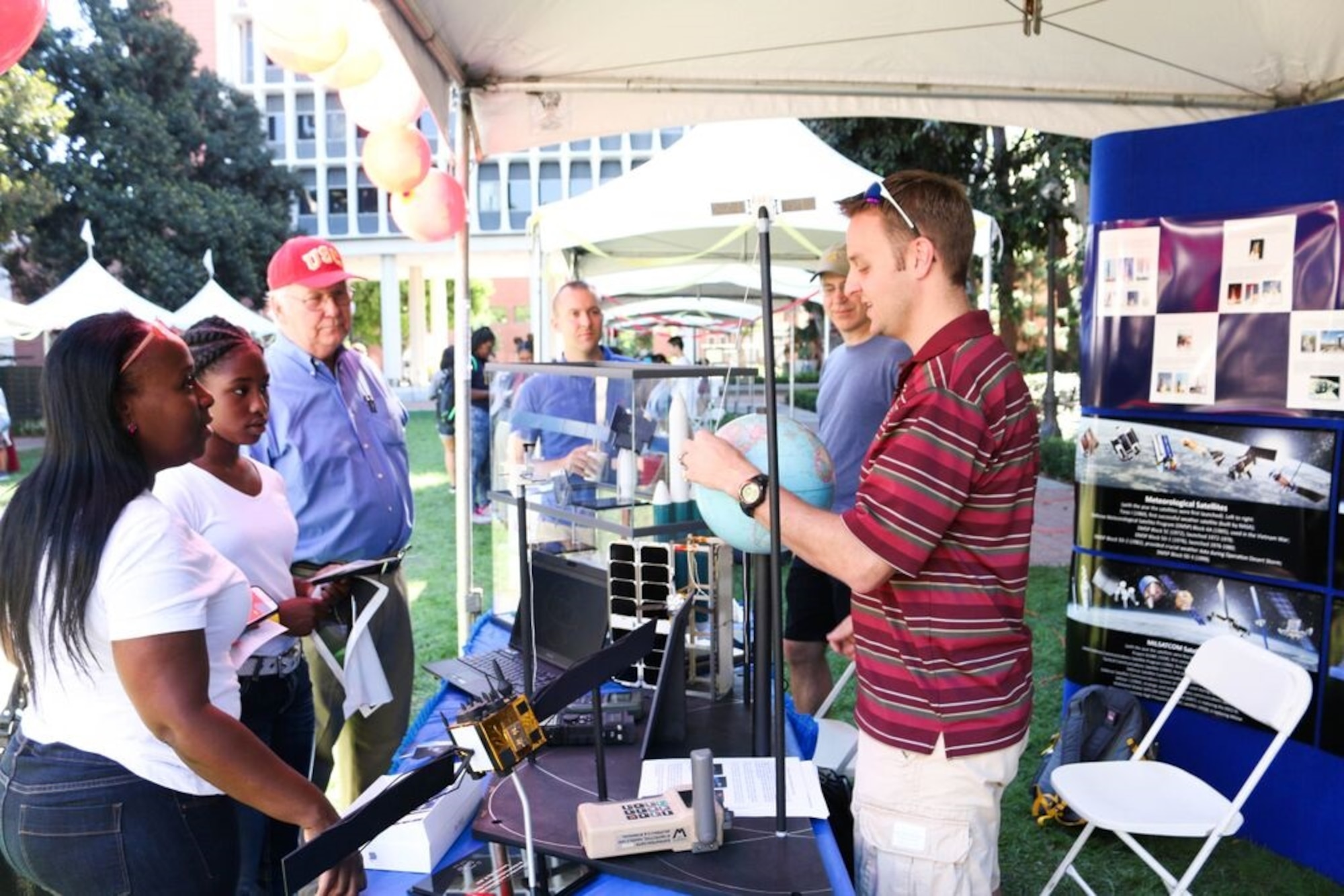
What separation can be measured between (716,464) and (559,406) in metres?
1.12

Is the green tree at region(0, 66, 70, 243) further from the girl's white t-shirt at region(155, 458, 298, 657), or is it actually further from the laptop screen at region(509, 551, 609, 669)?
the laptop screen at region(509, 551, 609, 669)

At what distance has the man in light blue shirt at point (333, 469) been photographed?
9.06 feet

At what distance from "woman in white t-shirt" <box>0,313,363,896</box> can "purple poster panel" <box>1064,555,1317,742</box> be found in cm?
284

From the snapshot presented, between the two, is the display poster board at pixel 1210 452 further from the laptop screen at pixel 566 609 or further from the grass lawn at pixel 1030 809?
the laptop screen at pixel 566 609

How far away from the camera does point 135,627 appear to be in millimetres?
1311

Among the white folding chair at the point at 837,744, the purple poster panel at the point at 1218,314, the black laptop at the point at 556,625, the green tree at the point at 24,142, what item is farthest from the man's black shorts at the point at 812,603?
the green tree at the point at 24,142

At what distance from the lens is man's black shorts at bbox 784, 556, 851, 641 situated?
3.61 metres

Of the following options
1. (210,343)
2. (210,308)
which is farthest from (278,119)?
(210,343)

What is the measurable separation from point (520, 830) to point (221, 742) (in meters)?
0.51

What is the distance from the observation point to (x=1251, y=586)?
3164 millimetres

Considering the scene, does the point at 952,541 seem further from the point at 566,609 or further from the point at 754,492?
the point at 566,609

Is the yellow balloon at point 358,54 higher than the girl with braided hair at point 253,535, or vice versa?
the yellow balloon at point 358,54

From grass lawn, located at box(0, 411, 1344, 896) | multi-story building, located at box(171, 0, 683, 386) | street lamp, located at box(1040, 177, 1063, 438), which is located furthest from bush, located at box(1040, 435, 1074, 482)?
multi-story building, located at box(171, 0, 683, 386)

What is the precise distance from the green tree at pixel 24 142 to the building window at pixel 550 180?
2683 centimetres
